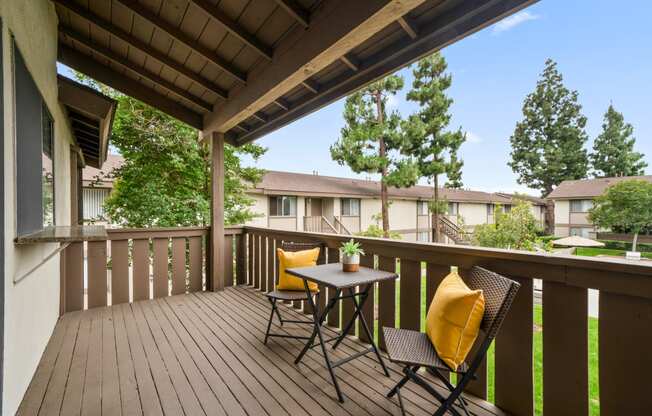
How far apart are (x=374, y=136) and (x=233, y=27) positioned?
10307 millimetres

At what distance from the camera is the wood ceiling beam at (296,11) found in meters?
2.29

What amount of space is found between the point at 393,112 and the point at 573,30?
35.6 ft

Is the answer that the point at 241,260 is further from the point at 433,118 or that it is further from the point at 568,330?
the point at 433,118

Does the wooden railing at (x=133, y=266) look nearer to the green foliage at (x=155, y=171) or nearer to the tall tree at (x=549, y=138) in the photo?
the green foliage at (x=155, y=171)

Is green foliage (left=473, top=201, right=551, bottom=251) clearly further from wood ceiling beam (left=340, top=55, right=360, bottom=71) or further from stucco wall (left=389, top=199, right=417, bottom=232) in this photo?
stucco wall (left=389, top=199, right=417, bottom=232)

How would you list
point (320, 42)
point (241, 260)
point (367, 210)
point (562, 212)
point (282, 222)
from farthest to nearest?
point (562, 212) → point (367, 210) → point (282, 222) → point (241, 260) → point (320, 42)

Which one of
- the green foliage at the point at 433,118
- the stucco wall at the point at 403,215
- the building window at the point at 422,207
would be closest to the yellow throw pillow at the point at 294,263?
the green foliage at the point at 433,118

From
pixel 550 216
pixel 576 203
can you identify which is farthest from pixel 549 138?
pixel 550 216

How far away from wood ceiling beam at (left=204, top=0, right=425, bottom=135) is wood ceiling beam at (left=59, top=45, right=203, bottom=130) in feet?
5.24

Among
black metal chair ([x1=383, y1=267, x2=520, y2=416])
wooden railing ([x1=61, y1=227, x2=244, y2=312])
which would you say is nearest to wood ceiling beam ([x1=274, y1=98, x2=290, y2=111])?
wooden railing ([x1=61, y1=227, x2=244, y2=312])

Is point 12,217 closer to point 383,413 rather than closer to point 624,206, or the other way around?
point 383,413

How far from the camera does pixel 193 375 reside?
2.40 metres

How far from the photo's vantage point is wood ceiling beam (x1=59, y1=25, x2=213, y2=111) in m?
3.58

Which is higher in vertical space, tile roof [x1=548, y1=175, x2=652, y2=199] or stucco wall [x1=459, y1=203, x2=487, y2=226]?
tile roof [x1=548, y1=175, x2=652, y2=199]
